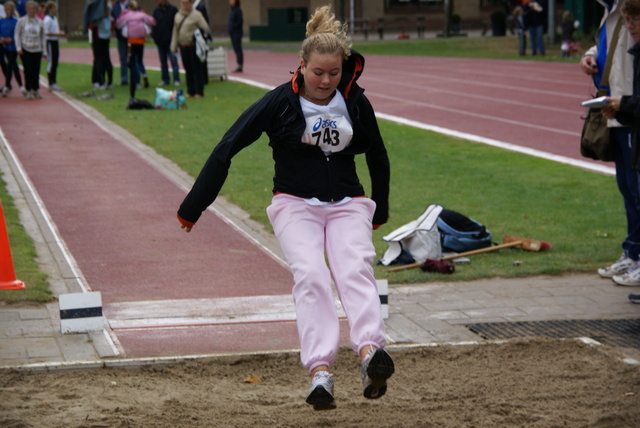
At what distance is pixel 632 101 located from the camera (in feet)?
24.2

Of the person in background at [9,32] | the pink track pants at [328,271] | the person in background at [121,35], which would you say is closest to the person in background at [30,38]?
the person in background at [9,32]

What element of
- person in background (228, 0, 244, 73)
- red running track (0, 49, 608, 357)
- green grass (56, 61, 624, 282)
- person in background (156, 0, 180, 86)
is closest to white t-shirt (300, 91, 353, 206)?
red running track (0, 49, 608, 357)

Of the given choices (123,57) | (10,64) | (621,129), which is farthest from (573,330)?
(123,57)

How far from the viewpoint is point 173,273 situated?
28.1 feet

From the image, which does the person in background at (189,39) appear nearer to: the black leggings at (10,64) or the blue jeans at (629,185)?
the black leggings at (10,64)

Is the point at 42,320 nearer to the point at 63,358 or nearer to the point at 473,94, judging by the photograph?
the point at 63,358

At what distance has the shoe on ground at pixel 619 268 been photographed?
329 inches

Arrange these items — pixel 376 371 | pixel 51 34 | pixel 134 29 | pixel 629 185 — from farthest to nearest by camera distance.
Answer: pixel 51 34 < pixel 134 29 < pixel 629 185 < pixel 376 371

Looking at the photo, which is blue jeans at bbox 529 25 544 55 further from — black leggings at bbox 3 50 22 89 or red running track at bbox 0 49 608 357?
black leggings at bbox 3 50 22 89

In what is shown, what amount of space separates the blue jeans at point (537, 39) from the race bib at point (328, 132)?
3240 cm

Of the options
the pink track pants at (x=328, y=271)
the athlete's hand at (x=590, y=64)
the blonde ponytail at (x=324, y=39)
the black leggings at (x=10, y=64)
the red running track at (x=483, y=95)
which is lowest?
the red running track at (x=483, y=95)

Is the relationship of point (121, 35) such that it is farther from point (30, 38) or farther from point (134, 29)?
point (30, 38)

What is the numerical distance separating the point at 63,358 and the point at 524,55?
3218 cm

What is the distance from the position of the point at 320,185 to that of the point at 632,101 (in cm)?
333
